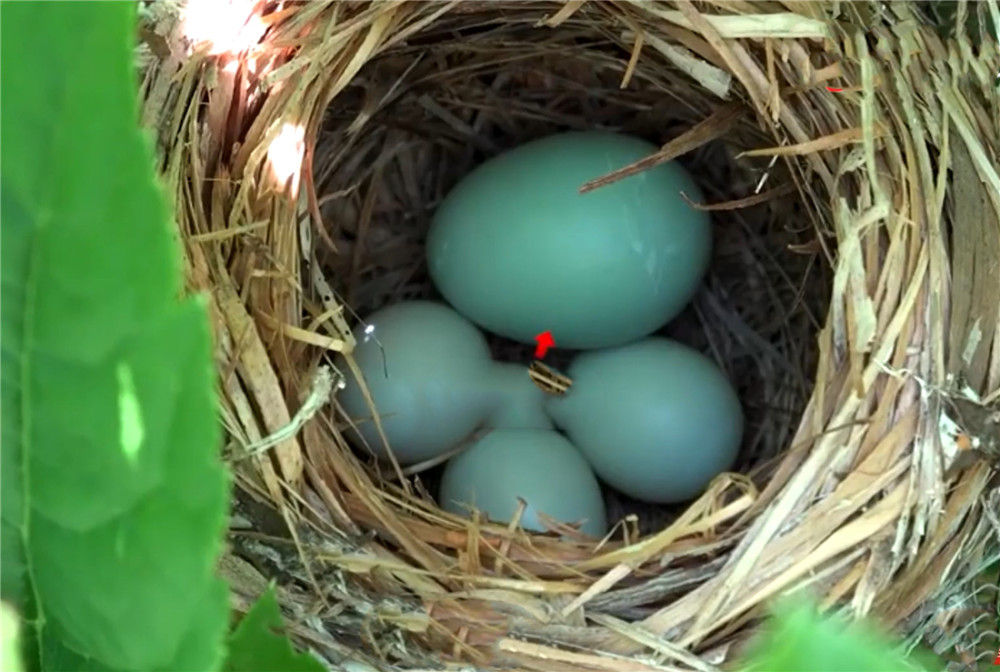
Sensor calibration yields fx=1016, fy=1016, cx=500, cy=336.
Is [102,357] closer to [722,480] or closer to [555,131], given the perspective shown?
[722,480]

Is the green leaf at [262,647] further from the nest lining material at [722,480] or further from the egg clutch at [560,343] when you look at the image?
the egg clutch at [560,343]

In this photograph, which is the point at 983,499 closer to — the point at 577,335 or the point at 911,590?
the point at 911,590

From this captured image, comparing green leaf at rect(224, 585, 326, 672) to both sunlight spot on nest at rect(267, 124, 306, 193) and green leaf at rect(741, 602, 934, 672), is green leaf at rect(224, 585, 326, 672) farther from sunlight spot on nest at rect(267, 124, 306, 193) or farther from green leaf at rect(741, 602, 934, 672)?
sunlight spot on nest at rect(267, 124, 306, 193)

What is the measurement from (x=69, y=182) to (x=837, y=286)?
594mm

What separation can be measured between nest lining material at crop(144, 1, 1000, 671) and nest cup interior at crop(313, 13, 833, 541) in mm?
61

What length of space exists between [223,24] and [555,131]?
40 cm

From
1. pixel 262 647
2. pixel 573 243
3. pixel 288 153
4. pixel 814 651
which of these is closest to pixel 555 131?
pixel 573 243

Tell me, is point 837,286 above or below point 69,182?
below

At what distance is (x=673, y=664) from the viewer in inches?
25.8

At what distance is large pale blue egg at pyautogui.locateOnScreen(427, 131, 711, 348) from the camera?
0.83 m

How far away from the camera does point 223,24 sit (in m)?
0.63

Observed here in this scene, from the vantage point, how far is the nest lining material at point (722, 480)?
0.65 metres

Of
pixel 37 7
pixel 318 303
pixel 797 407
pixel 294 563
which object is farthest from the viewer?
pixel 797 407

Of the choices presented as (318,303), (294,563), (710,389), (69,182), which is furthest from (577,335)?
(69,182)
